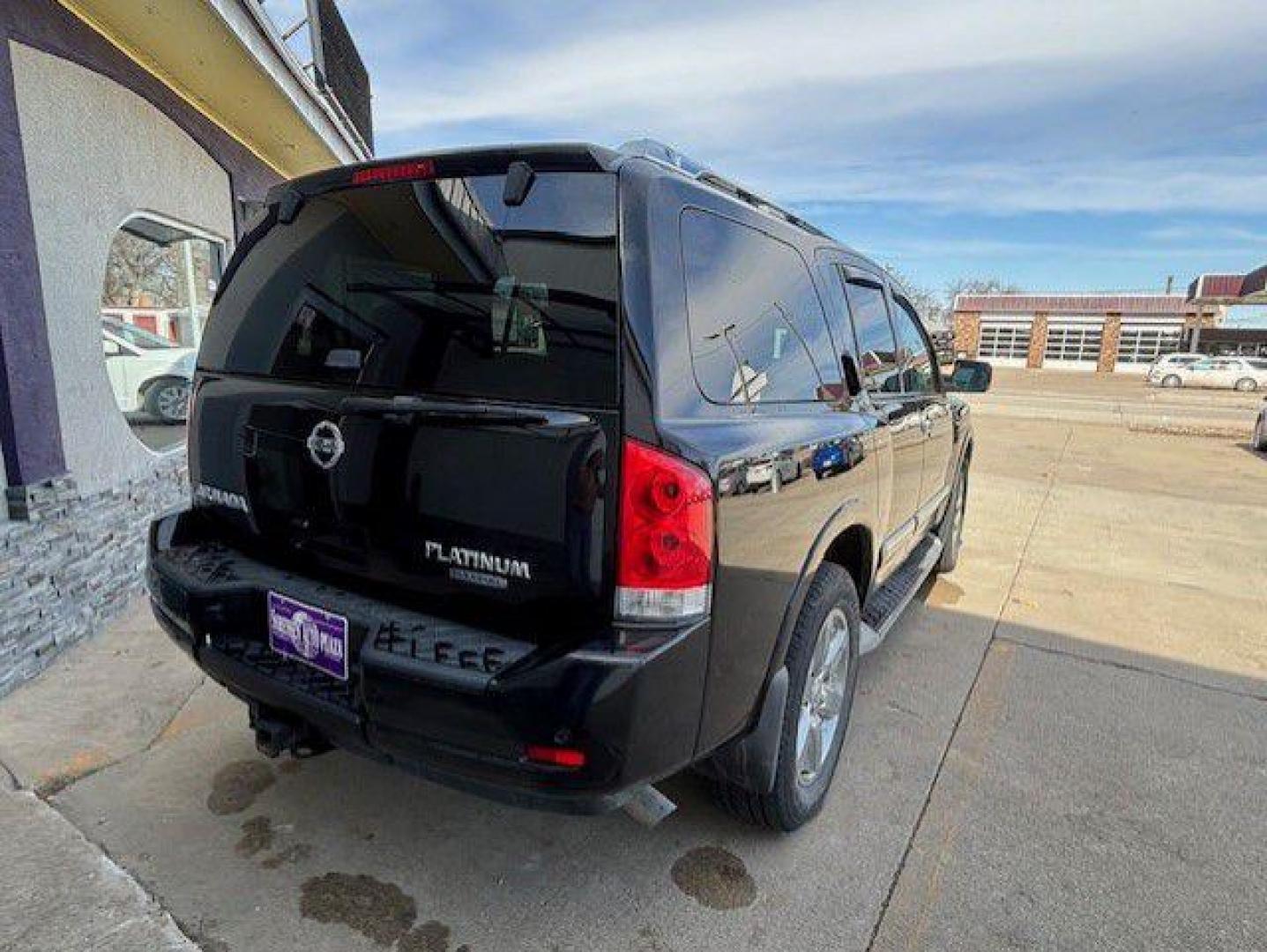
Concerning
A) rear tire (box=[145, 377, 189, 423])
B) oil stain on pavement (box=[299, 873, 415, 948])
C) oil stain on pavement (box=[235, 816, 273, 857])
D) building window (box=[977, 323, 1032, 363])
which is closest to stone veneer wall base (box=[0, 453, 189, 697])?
rear tire (box=[145, 377, 189, 423])

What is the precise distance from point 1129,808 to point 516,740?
7.68 ft

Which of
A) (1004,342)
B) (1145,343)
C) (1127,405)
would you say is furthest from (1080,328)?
(1127,405)

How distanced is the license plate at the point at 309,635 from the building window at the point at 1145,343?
54.7 meters

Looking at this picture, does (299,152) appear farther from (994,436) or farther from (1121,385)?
(1121,385)

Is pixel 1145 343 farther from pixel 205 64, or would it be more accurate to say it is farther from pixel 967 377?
pixel 205 64

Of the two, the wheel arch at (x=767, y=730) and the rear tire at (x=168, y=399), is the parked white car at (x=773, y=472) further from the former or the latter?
the rear tire at (x=168, y=399)

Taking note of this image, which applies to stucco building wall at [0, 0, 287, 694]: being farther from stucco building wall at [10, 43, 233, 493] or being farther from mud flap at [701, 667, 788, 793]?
mud flap at [701, 667, 788, 793]

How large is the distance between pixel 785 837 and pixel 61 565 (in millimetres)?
3446

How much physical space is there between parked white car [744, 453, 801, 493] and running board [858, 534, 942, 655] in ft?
3.38

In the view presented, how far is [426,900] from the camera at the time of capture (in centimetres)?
222

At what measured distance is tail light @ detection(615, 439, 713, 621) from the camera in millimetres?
1733

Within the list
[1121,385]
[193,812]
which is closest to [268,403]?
[193,812]

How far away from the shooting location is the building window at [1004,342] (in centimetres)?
4900

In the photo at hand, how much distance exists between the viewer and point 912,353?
4188 millimetres
